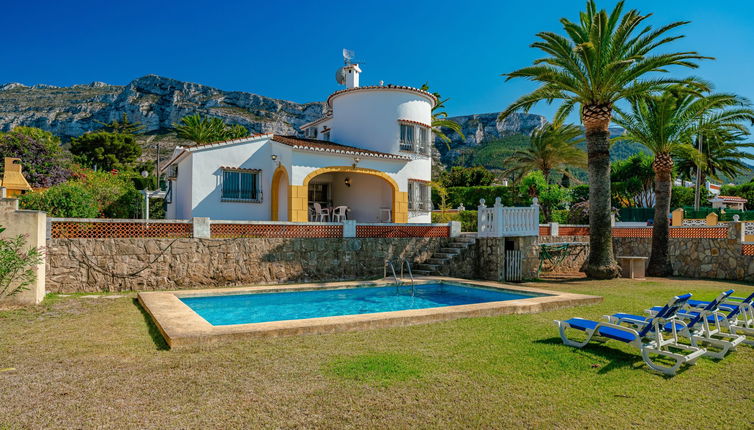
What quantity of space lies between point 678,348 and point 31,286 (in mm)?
11640

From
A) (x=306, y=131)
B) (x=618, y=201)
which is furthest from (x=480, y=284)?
(x=618, y=201)

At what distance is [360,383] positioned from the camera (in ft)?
16.3

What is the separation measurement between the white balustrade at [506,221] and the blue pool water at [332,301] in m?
3.76

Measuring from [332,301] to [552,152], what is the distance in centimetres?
2940

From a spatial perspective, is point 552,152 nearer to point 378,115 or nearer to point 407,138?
point 407,138

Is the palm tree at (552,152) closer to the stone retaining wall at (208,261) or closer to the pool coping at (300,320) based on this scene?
the stone retaining wall at (208,261)

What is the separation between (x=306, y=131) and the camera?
28156mm

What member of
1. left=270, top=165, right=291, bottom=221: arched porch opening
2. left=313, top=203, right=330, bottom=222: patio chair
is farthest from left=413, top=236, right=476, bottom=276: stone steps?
left=270, top=165, right=291, bottom=221: arched porch opening

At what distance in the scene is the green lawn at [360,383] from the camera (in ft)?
13.5

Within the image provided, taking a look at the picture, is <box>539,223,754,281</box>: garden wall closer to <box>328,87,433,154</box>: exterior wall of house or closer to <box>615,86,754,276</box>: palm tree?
<box>615,86,754,276</box>: palm tree

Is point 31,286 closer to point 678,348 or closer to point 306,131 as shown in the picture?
point 678,348

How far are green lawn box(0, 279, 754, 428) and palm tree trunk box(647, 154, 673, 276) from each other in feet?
45.7

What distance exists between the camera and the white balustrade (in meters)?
17.1

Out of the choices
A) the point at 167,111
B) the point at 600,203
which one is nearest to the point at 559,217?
the point at 600,203
